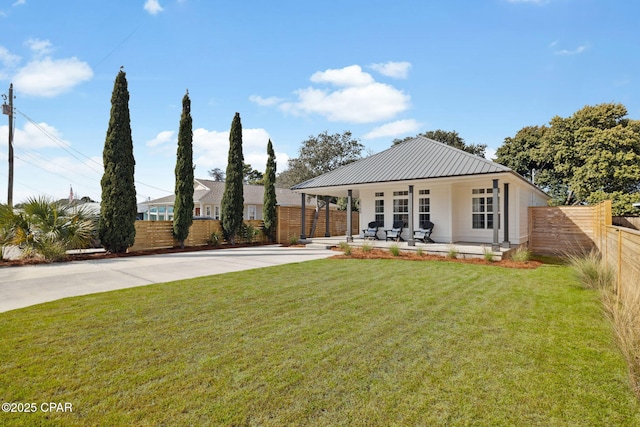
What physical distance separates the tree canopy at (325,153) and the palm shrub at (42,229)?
21.6 m

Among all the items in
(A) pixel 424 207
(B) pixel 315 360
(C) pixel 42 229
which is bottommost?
(B) pixel 315 360

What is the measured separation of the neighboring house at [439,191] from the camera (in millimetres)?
12375

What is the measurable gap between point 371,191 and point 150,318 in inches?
512

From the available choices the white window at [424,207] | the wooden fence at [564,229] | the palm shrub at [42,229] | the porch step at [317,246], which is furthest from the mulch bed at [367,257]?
the wooden fence at [564,229]

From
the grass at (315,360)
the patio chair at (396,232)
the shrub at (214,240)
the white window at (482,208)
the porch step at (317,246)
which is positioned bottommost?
the grass at (315,360)

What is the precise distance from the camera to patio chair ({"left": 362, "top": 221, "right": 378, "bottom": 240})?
1523 cm

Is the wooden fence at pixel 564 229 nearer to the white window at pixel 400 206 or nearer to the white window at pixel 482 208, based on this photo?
the white window at pixel 482 208

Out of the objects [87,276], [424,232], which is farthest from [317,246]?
[87,276]

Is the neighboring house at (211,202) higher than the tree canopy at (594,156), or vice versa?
the tree canopy at (594,156)

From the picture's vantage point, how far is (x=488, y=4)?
9.84m

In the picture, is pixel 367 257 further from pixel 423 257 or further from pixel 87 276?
pixel 87 276

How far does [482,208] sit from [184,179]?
43.7 ft

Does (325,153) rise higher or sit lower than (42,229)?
higher

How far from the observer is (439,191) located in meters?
14.2
